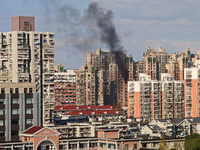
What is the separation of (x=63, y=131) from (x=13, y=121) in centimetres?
3674

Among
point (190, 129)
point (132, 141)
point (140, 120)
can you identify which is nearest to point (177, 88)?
point (140, 120)

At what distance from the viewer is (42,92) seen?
372 feet

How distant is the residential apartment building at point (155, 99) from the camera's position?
140m

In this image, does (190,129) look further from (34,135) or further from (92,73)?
(92,73)

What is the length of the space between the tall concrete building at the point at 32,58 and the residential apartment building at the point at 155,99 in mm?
31562

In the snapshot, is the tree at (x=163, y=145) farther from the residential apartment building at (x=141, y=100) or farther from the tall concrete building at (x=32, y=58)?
the residential apartment building at (x=141, y=100)

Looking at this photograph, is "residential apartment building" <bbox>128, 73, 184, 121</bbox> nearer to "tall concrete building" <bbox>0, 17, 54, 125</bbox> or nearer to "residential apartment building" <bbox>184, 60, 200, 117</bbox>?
"residential apartment building" <bbox>184, 60, 200, 117</bbox>

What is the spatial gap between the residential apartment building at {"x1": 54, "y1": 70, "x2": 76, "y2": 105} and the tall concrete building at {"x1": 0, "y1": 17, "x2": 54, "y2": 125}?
6534 cm

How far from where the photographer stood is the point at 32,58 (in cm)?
11362

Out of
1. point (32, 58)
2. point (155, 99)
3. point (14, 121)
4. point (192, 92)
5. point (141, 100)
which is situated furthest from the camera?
point (155, 99)

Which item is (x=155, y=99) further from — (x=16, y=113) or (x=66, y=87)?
(x=16, y=113)

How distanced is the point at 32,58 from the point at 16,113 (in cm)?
4184

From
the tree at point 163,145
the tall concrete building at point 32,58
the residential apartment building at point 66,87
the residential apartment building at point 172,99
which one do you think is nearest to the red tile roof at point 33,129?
the tree at point 163,145

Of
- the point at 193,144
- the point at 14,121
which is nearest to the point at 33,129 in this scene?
the point at 14,121
